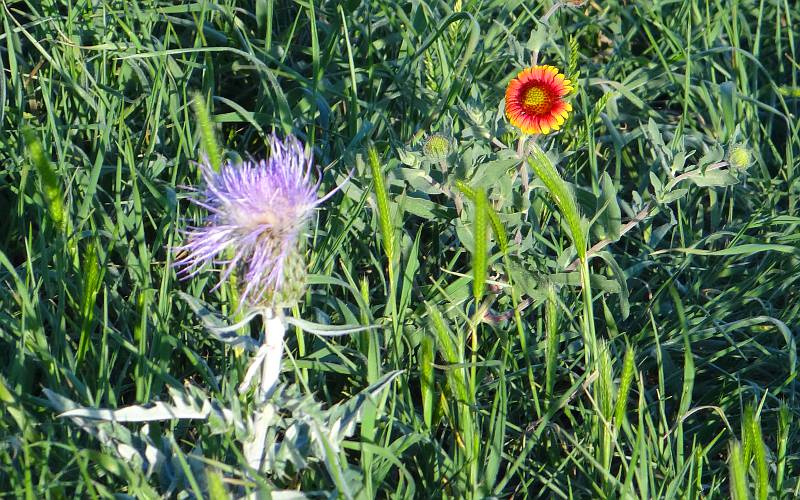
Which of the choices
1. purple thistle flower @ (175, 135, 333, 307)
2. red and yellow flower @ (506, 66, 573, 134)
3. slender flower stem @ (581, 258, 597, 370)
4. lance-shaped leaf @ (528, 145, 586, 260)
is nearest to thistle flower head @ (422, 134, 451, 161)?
red and yellow flower @ (506, 66, 573, 134)

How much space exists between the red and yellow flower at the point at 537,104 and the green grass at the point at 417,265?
0.33ft

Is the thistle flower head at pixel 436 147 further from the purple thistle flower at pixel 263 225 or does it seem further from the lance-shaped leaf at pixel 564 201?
the purple thistle flower at pixel 263 225

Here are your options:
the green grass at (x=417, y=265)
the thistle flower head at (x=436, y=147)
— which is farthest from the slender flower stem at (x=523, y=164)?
the thistle flower head at (x=436, y=147)

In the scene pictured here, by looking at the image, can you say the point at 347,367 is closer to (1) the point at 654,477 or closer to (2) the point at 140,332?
(2) the point at 140,332

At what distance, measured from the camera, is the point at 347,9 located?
2.77 meters

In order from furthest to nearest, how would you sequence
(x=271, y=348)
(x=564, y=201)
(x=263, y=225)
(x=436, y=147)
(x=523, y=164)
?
(x=523, y=164)
(x=436, y=147)
(x=564, y=201)
(x=271, y=348)
(x=263, y=225)

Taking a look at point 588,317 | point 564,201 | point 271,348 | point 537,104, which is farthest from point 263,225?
point 537,104

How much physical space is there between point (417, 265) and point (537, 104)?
504mm

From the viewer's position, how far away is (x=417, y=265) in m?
2.32

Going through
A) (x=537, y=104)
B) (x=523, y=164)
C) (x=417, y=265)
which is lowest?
(x=417, y=265)

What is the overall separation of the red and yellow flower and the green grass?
0.10 metres

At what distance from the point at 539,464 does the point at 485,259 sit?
579 mm

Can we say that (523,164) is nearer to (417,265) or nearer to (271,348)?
(417,265)

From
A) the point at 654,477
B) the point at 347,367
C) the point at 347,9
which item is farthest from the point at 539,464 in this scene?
the point at 347,9
